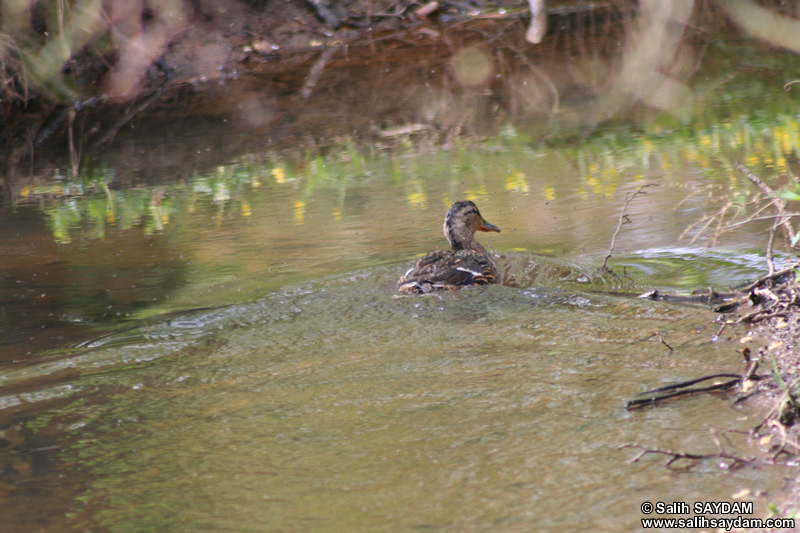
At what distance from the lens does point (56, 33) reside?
65.7ft

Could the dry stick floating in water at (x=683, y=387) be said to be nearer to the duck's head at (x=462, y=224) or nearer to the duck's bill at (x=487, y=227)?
the duck's head at (x=462, y=224)

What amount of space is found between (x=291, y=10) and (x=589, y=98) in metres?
10.7

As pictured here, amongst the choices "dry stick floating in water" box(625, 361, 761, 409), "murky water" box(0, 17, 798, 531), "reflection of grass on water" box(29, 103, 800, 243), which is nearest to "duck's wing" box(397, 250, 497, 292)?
"murky water" box(0, 17, 798, 531)

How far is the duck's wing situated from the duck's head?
20.0 inches

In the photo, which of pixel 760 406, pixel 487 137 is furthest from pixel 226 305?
pixel 487 137

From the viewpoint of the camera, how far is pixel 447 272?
6871 mm

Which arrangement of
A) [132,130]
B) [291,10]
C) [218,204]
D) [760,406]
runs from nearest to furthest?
1. [760,406]
2. [218,204]
3. [132,130]
4. [291,10]

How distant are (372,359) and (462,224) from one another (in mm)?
2888

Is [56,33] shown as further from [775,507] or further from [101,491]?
[775,507]

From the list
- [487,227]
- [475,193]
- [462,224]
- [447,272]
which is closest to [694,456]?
[447,272]

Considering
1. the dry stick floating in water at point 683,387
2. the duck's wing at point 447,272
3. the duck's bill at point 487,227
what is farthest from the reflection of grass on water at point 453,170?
the dry stick floating in water at point 683,387

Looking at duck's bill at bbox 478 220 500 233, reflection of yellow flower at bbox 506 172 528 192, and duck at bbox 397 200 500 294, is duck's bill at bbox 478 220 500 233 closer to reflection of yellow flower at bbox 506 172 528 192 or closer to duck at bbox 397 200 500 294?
duck at bbox 397 200 500 294

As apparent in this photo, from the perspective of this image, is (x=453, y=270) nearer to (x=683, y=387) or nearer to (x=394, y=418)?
(x=394, y=418)

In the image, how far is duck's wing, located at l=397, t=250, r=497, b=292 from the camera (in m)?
6.71
